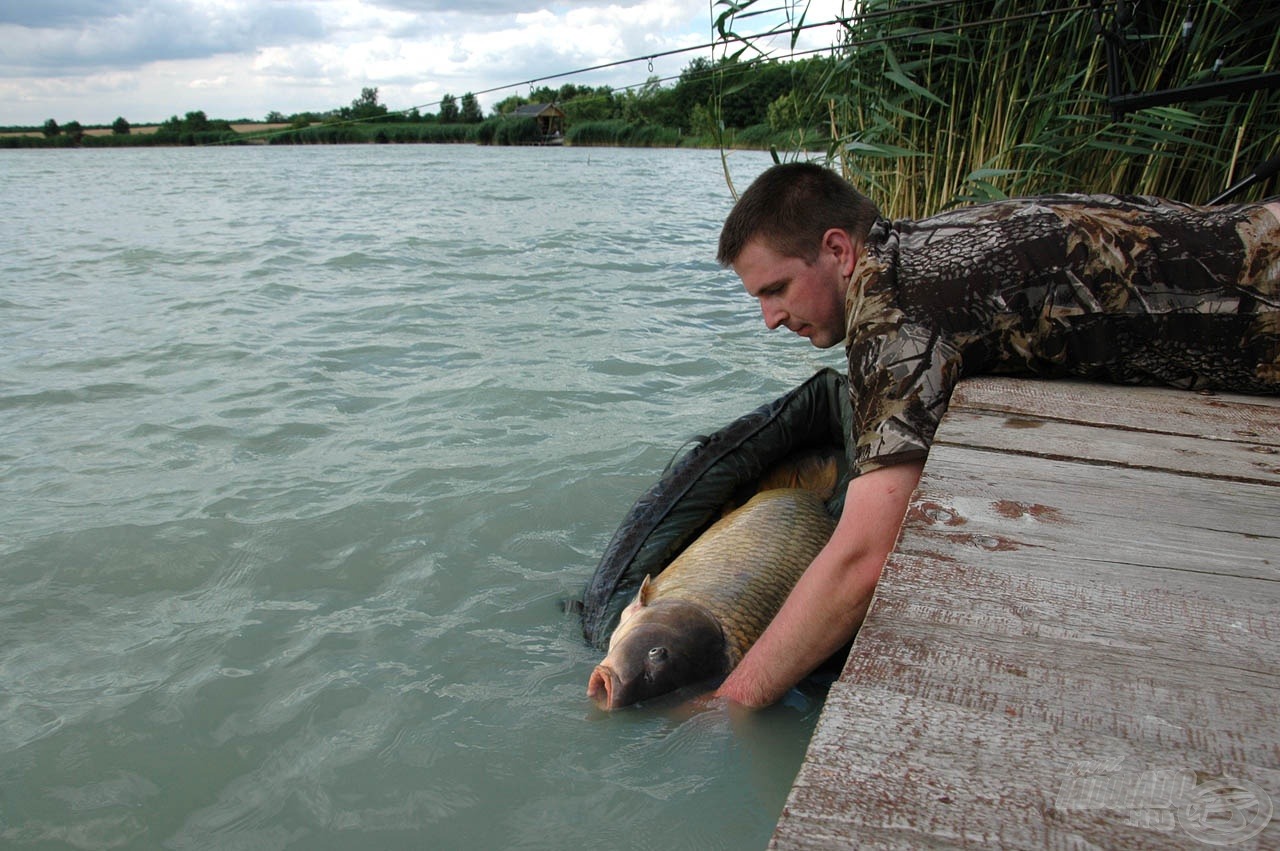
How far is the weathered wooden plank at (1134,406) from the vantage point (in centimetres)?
276

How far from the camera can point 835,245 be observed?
320 centimetres

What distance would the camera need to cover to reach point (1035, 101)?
5.46m

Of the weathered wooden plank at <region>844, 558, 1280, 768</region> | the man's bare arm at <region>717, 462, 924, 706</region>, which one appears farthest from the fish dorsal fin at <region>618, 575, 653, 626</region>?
the weathered wooden plank at <region>844, 558, 1280, 768</region>

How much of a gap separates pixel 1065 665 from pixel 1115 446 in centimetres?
120

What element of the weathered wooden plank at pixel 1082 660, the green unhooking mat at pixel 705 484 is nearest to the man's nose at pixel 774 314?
the green unhooking mat at pixel 705 484

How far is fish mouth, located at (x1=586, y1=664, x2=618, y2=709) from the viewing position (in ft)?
11.8

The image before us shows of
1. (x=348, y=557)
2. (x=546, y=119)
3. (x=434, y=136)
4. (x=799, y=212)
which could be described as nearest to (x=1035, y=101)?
(x=799, y=212)

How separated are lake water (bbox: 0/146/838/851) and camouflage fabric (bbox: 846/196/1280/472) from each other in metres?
1.31

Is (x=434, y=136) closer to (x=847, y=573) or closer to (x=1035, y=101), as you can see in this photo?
(x=1035, y=101)

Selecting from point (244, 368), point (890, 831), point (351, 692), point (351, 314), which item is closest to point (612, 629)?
point (351, 692)

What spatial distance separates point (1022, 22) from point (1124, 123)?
1.12 metres

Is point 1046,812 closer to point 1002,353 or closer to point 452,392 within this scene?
point 1002,353

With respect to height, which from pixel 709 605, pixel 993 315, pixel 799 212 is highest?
pixel 799 212

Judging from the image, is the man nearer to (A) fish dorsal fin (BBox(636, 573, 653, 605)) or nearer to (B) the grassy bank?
(A) fish dorsal fin (BBox(636, 573, 653, 605))
